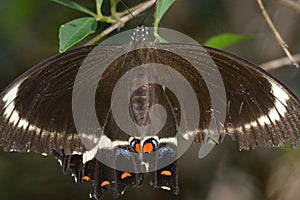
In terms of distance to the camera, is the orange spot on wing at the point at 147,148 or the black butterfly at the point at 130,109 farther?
the orange spot on wing at the point at 147,148

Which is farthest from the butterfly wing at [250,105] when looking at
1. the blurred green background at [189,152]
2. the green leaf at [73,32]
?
the blurred green background at [189,152]

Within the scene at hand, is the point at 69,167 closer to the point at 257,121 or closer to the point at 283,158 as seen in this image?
the point at 257,121

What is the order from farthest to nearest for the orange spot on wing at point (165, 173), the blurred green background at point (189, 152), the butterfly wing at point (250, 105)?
the blurred green background at point (189, 152)
the orange spot on wing at point (165, 173)
the butterfly wing at point (250, 105)

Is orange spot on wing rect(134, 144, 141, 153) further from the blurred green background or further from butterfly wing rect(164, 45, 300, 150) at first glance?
the blurred green background

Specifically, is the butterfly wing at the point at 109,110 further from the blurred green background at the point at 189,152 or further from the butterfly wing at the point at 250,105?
the blurred green background at the point at 189,152

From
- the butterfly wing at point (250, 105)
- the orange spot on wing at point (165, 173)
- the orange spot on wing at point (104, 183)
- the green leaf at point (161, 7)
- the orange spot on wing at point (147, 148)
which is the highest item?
the green leaf at point (161, 7)

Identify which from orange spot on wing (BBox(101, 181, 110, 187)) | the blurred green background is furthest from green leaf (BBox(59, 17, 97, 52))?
the blurred green background
